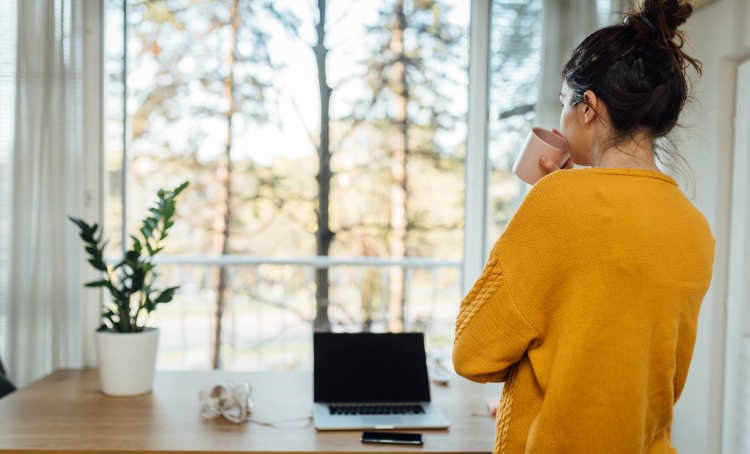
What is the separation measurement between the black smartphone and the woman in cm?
55

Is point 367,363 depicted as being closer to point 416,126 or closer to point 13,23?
point 13,23

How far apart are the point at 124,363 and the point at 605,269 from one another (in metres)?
1.42

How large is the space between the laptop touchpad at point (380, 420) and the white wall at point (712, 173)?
69 cm

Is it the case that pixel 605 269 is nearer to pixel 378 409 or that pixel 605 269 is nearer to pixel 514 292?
pixel 514 292

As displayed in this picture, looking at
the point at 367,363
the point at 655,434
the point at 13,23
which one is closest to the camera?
the point at 655,434

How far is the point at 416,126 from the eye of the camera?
4.93 meters

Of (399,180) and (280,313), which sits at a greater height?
(399,180)

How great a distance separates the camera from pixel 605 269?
91 centimetres

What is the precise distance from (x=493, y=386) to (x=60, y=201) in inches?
60.9

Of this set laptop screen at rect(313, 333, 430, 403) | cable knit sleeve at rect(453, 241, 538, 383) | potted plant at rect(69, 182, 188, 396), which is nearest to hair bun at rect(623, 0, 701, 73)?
cable knit sleeve at rect(453, 241, 538, 383)

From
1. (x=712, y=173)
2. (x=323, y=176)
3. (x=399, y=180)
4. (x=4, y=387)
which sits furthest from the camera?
(x=399, y=180)

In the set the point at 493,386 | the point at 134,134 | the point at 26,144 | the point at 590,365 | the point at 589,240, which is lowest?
the point at 493,386

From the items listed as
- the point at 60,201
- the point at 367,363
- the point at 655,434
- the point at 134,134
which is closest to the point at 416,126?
the point at 134,134

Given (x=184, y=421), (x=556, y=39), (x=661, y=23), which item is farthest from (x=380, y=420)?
(x=556, y=39)
